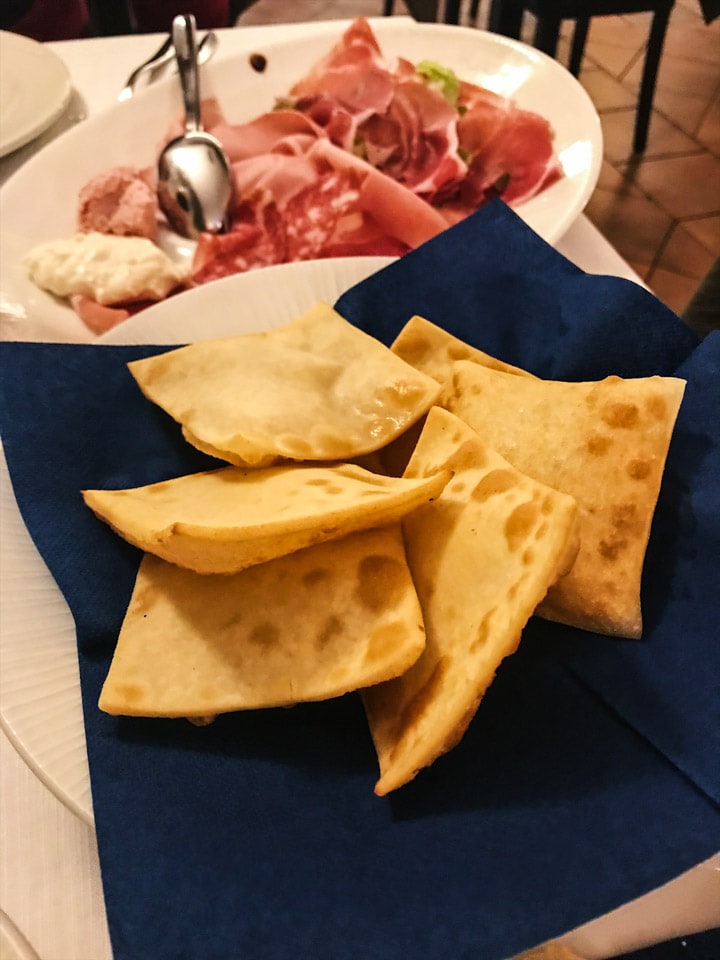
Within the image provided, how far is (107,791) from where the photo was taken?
23.4 inches

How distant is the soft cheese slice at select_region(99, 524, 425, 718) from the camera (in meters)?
0.62

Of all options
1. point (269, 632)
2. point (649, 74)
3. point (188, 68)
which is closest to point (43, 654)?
point (269, 632)

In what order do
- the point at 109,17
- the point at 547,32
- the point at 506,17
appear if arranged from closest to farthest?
1. the point at 109,17
2. the point at 506,17
3. the point at 547,32

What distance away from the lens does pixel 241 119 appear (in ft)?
5.66

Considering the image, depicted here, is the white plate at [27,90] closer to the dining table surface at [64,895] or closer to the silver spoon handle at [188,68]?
the silver spoon handle at [188,68]

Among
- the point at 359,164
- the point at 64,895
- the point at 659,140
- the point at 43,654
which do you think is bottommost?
the point at 659,140

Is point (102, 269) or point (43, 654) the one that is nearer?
point (43, 654)

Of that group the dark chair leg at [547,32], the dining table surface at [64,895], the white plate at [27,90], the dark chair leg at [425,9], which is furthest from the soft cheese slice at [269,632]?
the dark chair leg at [425,9]

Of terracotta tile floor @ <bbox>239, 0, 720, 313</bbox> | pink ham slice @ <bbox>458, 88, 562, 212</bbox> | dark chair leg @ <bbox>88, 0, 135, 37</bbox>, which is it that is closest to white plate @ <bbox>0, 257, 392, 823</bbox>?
pink ham slice @ <bbox>458, 88, 562, 212</bbox>

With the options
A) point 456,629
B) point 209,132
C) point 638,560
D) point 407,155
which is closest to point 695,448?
point 638,560

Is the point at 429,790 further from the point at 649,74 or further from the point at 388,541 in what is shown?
the point at 649,74

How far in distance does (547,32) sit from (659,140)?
1.15m

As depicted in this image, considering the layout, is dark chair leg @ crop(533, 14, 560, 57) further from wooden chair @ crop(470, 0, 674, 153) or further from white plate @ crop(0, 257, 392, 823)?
white plate @ crop(0, 257, 392, 823)

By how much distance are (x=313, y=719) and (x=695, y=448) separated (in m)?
0.45
